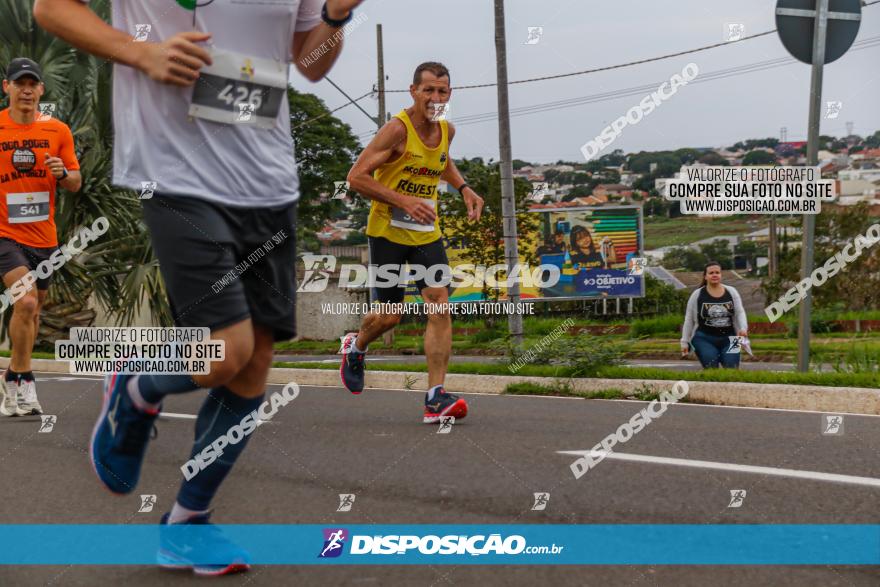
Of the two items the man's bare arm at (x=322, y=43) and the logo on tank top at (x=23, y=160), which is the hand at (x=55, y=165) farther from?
the man's bare arm at (x=322, y=43)

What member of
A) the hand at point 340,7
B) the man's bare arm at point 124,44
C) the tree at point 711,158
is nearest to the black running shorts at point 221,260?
the man's bare arm at point 124,44

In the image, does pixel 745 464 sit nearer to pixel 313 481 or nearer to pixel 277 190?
pixel 313 481

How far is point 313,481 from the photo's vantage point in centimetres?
509

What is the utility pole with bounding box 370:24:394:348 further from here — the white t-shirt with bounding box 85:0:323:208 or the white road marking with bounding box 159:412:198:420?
the white t-shirt with bounding box 85:0:323:208

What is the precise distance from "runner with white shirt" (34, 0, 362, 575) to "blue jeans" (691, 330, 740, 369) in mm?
8890

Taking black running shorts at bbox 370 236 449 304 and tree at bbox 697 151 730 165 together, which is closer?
black running shorts at bbox 370 236 449 304

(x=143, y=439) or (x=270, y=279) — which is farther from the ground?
(x=270, y=279)

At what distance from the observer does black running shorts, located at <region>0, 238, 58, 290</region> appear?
764cm

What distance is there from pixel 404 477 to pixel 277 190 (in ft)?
6.42

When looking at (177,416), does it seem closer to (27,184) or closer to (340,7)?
(27,184)

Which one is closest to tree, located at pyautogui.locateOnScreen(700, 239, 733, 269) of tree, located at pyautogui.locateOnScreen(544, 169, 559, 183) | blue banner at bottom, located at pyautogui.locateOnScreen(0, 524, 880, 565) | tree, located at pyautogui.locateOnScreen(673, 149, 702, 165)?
tree, located at pyautogui.locateOnScreen(673, 149, 702, 165)

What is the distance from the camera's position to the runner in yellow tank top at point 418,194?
23.5ft

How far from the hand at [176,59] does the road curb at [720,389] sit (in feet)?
19.9

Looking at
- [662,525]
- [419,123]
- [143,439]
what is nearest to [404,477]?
[662,525]
